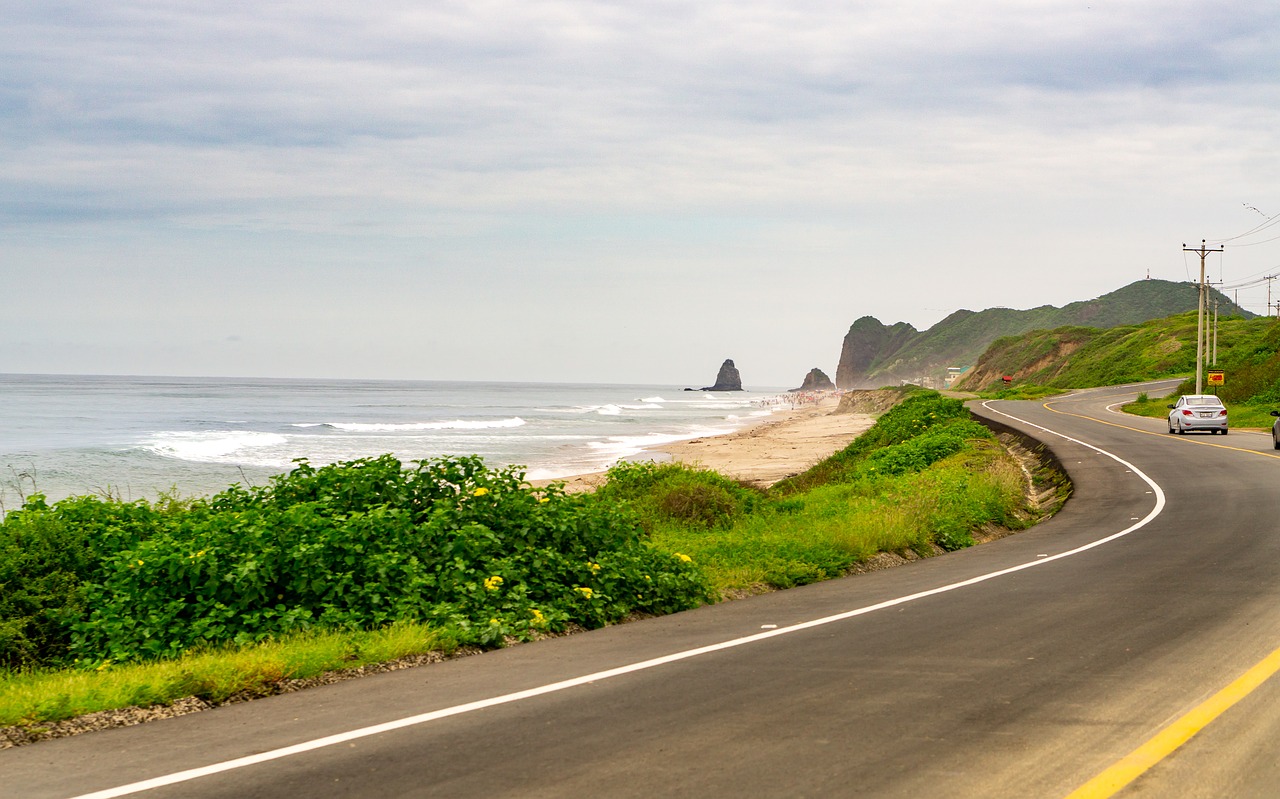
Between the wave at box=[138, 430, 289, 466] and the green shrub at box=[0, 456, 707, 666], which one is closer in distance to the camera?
the green shrub at box=[0, 456, 707, 666]

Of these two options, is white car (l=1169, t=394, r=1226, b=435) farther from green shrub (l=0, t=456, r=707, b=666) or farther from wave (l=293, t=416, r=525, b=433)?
wave (l=293, t=416, r=525, b=433)

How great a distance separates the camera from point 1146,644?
28.4 feet

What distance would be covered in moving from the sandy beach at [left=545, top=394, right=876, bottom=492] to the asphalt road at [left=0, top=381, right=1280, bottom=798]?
20651mm

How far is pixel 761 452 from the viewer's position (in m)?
54.0

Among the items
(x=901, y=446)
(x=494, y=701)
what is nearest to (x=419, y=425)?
(x=901, y=446)

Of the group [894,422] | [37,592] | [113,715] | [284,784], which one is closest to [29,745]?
[113,715]

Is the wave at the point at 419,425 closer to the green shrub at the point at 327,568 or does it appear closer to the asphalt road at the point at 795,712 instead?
the green shrub at the point at 327,568

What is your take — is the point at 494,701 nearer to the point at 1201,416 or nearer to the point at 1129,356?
the point at 1201,416

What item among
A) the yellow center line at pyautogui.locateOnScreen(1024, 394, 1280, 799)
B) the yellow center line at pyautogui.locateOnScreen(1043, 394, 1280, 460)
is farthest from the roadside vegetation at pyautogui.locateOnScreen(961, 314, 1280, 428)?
the yellow center line at pyautogui.locateOnScreen(1024, 394, 1280, 799)

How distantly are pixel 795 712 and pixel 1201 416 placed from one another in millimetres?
38955

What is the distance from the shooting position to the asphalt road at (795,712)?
18.0ft

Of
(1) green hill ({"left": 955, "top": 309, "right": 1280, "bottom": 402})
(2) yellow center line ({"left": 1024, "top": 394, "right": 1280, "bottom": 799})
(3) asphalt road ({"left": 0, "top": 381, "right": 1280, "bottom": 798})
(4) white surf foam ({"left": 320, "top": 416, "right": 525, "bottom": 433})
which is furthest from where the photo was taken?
(4) white surf foam ({"left": 320, "top": 416, "right": 525, "bottom": 433})

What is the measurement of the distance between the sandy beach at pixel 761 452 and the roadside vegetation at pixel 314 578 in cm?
1884

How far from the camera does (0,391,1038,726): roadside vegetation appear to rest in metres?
8.40
